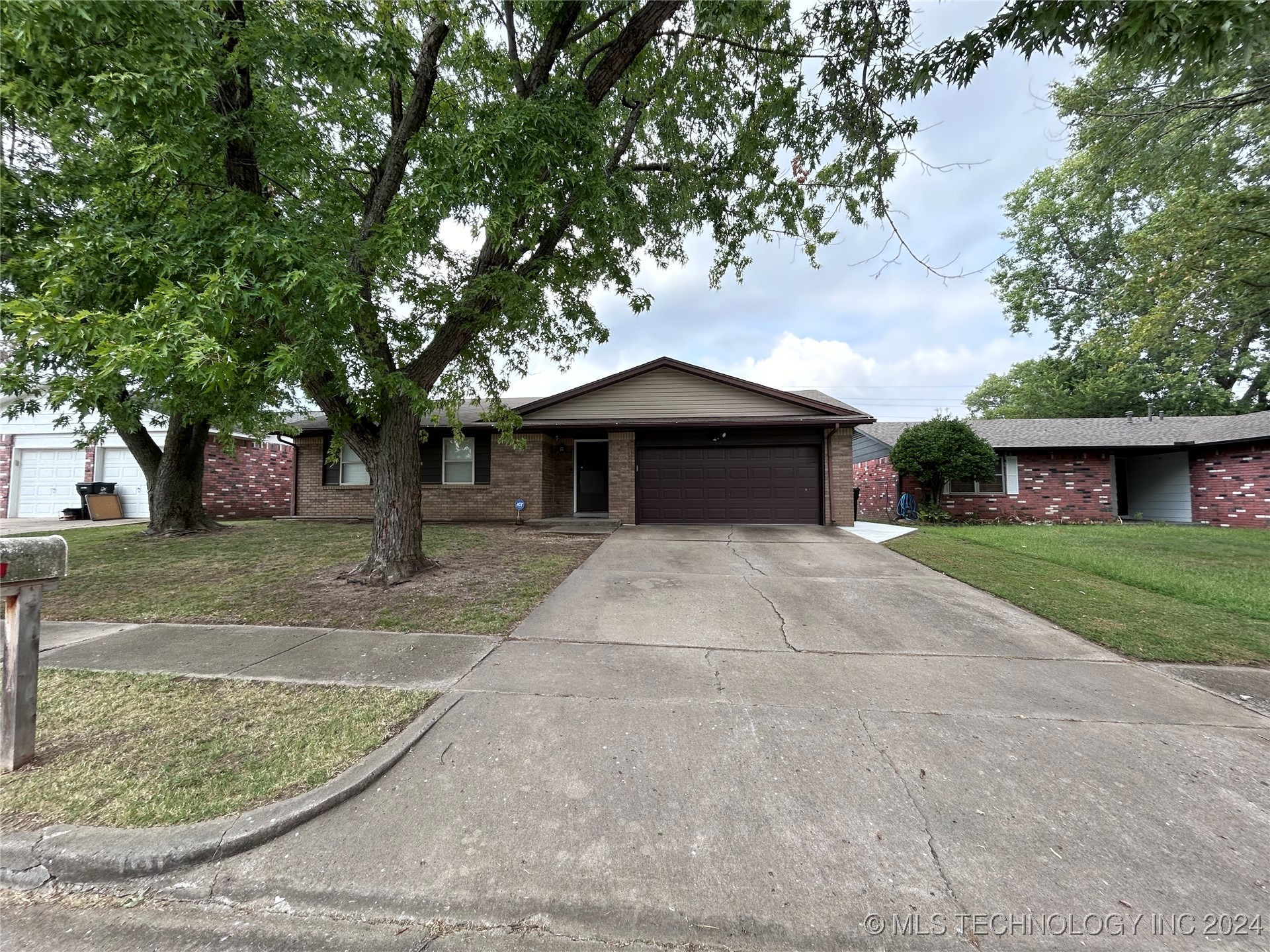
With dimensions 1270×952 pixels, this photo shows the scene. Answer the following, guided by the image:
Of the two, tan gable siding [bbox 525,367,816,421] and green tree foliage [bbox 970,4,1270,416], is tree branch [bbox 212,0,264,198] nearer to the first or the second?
tan gable siding [bbox 525,367,816,421]

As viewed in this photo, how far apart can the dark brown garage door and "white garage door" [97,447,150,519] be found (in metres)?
16.7

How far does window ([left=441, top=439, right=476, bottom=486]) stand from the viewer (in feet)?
45.8

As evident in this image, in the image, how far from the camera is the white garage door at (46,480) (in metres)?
16.2

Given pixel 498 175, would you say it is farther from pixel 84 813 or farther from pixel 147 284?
pixel 84 813

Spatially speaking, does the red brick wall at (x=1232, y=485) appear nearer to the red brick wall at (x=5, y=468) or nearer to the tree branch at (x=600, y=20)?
the tree branch at (x=600, y=20)

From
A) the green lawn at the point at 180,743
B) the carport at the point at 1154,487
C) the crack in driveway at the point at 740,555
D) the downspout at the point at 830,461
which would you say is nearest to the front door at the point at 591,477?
the crack in driveway at the point at 740,555

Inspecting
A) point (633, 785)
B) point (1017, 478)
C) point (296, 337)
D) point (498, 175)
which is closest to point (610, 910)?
point (633, 785)

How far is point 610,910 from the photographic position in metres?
1.83

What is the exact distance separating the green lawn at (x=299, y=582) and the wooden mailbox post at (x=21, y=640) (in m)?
2.33

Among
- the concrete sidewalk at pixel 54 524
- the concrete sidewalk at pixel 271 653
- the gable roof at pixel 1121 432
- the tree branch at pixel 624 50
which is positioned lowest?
the concrete sidewalk at pixel 271 653

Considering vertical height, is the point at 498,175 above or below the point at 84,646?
above

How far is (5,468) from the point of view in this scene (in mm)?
16203

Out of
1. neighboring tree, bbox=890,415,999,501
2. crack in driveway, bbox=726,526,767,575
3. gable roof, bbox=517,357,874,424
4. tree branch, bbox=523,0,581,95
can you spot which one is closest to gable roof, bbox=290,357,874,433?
gable roof, bbox=517,357,874,424

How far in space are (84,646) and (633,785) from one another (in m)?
5.22
